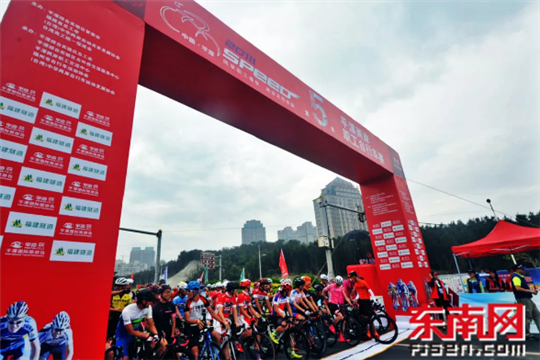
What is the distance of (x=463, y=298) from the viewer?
29.5 feet

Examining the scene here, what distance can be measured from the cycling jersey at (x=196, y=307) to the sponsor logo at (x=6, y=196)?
351cm

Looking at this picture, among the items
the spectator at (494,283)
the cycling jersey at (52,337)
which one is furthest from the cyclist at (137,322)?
the spectator at (494,283)

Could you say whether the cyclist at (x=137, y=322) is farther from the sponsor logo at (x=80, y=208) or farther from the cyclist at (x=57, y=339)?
the sponsor logo at (x=80, y=208)

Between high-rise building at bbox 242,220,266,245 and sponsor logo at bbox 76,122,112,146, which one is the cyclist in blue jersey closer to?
sponsor logo at bbox 76,122,112,146

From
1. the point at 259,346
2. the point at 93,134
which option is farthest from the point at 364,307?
the point at 93,134

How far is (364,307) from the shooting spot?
6.71 metres

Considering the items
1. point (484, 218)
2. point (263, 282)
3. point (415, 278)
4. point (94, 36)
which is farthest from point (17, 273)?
point (484, 218)

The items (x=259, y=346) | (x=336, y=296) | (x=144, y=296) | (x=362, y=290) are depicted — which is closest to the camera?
(x=144, y=296)

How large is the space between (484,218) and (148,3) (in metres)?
44.2

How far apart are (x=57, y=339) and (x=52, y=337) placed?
49 mm

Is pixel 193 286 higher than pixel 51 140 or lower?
lower

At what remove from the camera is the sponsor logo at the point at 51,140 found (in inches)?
114

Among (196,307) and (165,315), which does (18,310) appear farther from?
(196,307)

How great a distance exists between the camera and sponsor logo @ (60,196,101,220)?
9.54ft
